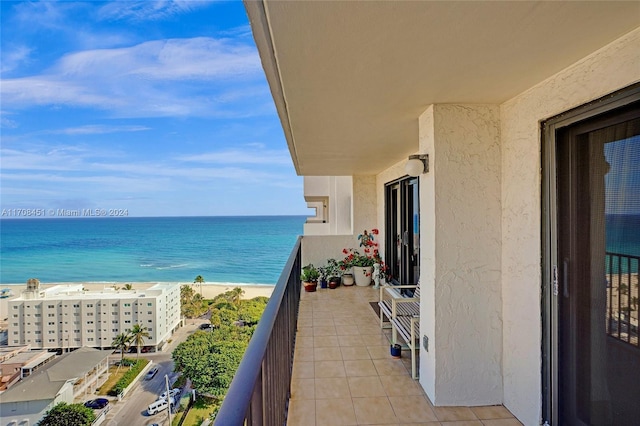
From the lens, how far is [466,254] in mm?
2441

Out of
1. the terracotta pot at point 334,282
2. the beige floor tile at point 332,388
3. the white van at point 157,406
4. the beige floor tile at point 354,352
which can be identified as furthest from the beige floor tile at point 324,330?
the white van at point 157,406

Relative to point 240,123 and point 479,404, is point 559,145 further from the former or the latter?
A: point 240,123

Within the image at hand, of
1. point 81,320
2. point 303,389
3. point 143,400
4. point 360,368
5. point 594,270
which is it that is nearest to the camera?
point 594,270

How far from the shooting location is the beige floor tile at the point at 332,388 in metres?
2.65

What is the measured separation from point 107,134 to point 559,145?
1997 inches

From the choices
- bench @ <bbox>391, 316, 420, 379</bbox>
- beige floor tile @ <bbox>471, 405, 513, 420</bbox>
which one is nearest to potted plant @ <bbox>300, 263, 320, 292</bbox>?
bench @ <bbox>391, 316, 420, 379</bbox>

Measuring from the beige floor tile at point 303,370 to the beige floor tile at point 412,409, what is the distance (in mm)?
755

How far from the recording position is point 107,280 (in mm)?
29750

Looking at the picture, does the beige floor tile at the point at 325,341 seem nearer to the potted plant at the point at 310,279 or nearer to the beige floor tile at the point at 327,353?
the beige floor tile at the point at 327,353

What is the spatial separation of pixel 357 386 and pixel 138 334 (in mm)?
12114

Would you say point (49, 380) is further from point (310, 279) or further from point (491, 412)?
point (491, 412)

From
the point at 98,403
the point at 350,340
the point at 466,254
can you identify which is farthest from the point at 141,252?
the point at 466,254

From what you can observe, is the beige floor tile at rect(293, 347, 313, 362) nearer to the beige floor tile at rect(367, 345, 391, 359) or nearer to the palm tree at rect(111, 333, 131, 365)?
the beige floor tile at rect(367, 345, 391, 359)

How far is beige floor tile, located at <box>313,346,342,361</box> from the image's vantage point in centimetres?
333
